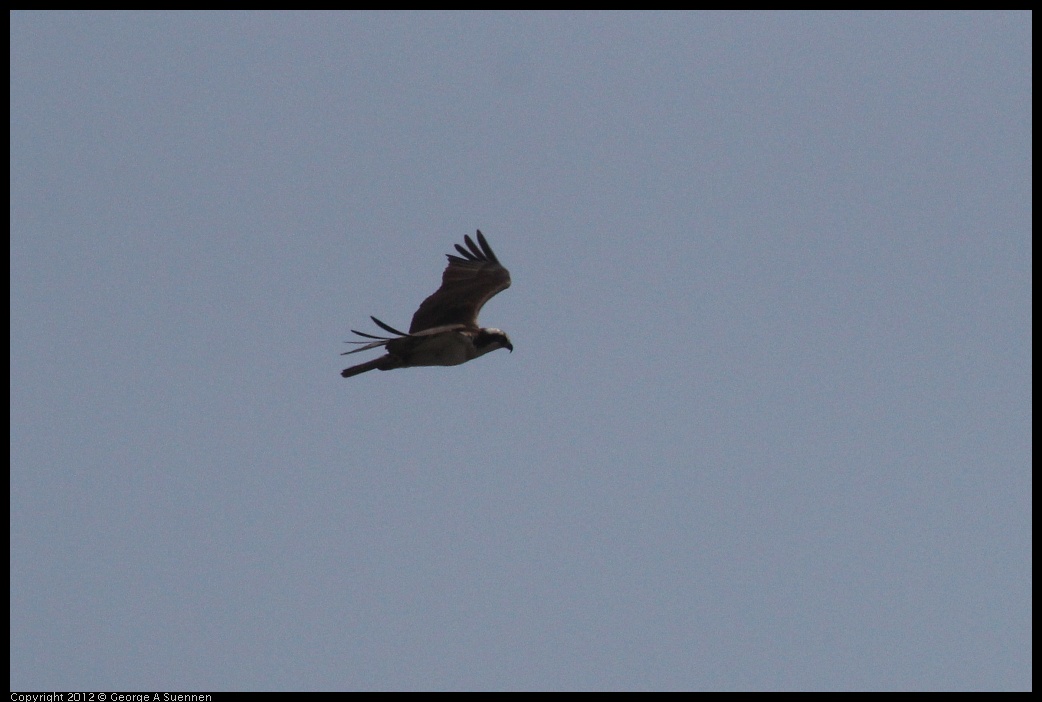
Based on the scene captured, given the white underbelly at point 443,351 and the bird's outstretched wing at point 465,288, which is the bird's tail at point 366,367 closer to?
the white underbelly at point 443,351

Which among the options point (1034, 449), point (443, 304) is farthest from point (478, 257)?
point (1034, 449)

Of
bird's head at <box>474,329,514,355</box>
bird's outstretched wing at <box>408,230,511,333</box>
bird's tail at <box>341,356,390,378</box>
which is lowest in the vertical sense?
bird's tail at <box>341,356,390,378</box>

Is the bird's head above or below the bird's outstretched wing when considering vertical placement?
below

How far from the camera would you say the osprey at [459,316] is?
40.7 feet

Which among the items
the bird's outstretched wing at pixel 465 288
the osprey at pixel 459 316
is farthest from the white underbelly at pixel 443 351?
the bird's outstretched wing at pixel 465 288

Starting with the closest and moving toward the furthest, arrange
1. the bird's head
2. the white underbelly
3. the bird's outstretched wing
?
1. the white underbelly
2. the bird's head
3. the bird's outstretched wing

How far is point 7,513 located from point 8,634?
1600 millimetres

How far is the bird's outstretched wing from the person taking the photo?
1373 centimetres

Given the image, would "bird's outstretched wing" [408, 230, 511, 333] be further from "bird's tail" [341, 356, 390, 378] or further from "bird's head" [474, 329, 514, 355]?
"bird's tail" [341, 356, 390, 378]

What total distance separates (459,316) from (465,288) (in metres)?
0.46

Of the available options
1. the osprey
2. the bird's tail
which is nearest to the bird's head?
the osprey

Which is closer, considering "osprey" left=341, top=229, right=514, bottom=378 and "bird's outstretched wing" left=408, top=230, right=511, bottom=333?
"osprey" left=341, top=229, right=514, bottom=378
